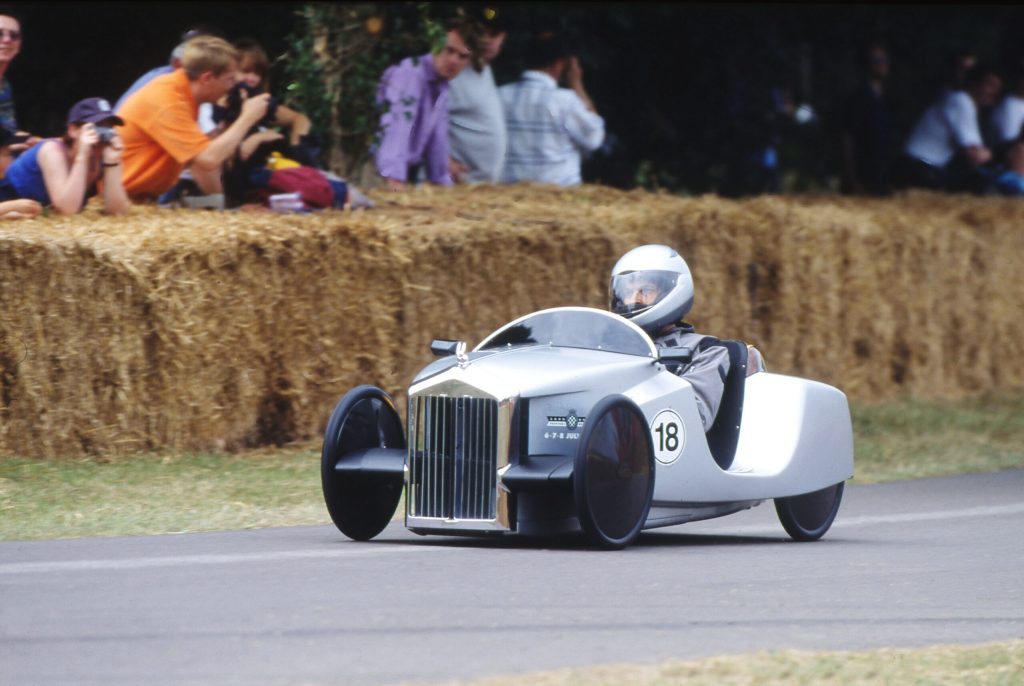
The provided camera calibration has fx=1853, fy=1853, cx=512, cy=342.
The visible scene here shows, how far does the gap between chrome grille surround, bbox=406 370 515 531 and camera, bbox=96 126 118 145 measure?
383 centimetres

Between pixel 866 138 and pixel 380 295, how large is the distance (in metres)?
9.82

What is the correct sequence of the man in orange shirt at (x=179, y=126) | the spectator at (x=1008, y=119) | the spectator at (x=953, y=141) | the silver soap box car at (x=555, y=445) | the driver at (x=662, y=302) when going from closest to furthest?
the silver soap box car at (x=555, y=445) → the driver at (x=662, y=302) → the man in orange shirt at (x=179, y=126) → the spectator at (x=953, y=141) → the spectator at (x=1008, y=119)

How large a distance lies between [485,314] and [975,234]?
7.15m

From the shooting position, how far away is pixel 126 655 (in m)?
5.71

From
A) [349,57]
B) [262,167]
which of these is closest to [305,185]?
[262,167]

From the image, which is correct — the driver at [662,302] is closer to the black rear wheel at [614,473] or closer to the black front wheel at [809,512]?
the black front wheel at [809,512]

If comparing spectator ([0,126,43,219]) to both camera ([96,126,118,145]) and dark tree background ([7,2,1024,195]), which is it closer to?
camera ([96,126,118,145])

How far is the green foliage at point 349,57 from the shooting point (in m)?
15.0

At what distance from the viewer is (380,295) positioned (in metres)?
12.6

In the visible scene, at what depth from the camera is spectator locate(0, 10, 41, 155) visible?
38.3ft

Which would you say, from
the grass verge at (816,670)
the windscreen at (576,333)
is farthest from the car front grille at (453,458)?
the grass verge at (816,670)

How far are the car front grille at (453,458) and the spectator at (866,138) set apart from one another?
13108mm

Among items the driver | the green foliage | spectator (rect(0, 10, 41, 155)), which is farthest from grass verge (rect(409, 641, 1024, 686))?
the green foliage

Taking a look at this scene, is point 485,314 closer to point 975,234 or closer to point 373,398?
point 373,398
